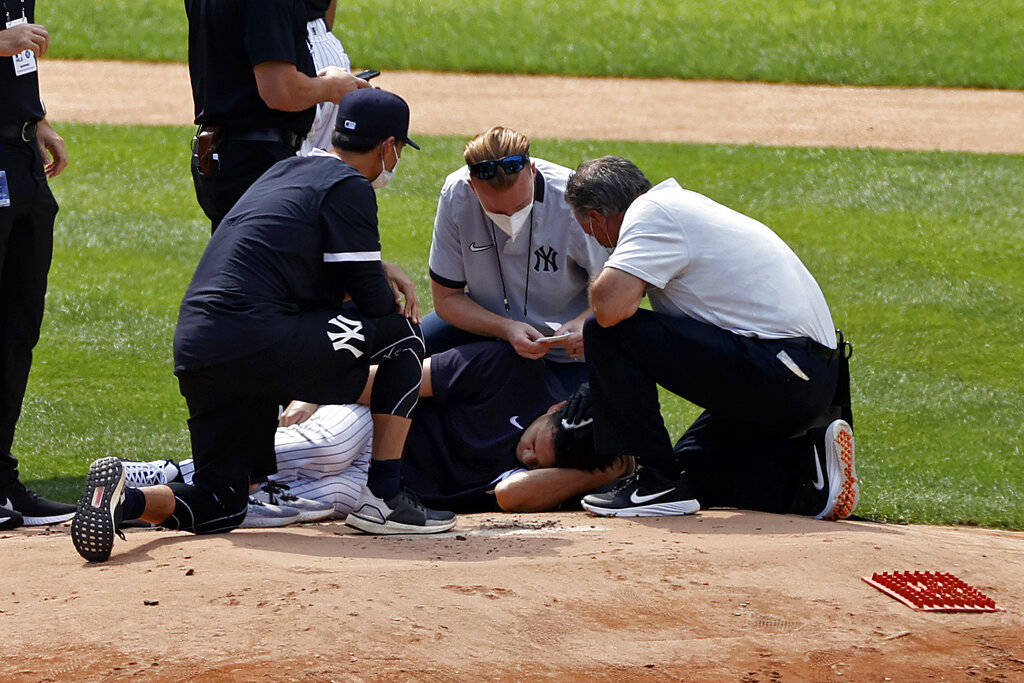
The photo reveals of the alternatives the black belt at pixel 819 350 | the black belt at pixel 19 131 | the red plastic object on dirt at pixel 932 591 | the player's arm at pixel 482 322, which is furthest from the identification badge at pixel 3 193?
the red plastic object on dirt at pixel 932 591

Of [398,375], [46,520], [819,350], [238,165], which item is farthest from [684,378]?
[46,520]

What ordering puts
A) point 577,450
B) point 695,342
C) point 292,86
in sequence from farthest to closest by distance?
point 292,86, point 577,450, point 695,342

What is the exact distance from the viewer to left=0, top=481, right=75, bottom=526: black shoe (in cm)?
542

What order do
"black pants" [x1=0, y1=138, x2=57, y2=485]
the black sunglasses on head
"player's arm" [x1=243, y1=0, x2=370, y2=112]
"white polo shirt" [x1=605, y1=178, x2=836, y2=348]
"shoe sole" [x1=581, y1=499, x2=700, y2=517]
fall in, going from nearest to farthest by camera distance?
"white polo shirt" [x1=605, y1=178, x2=836, y2=348] → "shoe sole" [x1=581, y1=499, x2=700, y2=517] → "black pants" [x1=0, y1=138, x2=57, y2=485] → the black sunglasses on head → "player's arm" [x1=243, y1=0, x2=370, y2=112]

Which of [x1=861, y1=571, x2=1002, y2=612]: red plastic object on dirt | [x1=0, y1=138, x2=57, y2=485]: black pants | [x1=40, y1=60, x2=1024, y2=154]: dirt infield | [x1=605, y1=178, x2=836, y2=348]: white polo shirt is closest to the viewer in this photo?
[x1=861, y1=571, x2=1002, y2=612]: red plastic object on dirt

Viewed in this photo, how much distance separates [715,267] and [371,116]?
138cm

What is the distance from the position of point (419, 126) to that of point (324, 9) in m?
7.36

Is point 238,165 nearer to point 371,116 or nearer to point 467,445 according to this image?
point 371,116

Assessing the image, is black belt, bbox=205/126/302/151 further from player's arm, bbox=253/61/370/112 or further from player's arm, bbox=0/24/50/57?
player's arm, bbox=0/24/50/57

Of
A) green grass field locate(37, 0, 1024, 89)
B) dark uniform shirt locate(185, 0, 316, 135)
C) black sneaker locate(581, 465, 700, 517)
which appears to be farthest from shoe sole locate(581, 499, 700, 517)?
green grass field locate(37, 0, 1024, 89)

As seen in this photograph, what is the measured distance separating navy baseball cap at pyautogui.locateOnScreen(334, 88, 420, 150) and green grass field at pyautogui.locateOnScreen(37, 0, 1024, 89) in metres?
11.1

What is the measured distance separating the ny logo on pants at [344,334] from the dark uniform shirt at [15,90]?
5.22 ft

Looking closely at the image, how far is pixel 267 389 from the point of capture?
4.82 meters

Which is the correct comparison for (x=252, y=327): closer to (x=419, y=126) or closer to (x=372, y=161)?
(x=372, y=161)
